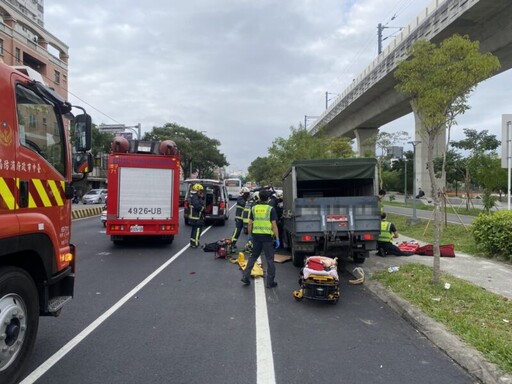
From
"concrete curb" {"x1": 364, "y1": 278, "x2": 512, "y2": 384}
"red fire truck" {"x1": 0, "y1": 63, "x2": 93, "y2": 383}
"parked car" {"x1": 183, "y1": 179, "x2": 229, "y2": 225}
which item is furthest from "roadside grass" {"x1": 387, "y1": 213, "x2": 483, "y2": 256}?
"red fire truck" {"x1": 0, "y1": 63, "x2": 93, "y2": 383}

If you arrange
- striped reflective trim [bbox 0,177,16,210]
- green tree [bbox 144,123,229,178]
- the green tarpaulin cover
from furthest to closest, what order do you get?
green tree [bbox 144,123,229,178] → the green tarpaulin cover → striped reflective trim [bbox 0,177,16,210]

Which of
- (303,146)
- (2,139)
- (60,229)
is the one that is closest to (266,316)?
(60,229)

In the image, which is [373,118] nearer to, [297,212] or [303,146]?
[303,146]

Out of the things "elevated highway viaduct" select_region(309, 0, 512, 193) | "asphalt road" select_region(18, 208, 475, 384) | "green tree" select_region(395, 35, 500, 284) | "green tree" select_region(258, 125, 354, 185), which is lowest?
"asphalt road" select_region(18, 208, 475, 384)

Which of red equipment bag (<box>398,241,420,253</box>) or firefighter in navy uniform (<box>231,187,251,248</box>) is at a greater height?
firefighter in navy uniform (<box>231,187,251,248</box>)

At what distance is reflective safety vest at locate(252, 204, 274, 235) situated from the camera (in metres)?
7.82

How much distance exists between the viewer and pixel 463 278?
809 cm

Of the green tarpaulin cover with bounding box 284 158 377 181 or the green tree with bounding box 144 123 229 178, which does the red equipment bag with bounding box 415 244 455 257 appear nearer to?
the green tarpaulin cover with bounding box 284 158 377 181

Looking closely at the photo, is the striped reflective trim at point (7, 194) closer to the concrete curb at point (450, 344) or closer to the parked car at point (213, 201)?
the concrete curb at point (450, 344)

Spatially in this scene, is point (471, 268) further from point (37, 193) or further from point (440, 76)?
point (37, 193)

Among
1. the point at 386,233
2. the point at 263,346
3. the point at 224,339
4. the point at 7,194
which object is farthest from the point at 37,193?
the point at 386,233

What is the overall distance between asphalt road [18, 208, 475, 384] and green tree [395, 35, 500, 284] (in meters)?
2.58

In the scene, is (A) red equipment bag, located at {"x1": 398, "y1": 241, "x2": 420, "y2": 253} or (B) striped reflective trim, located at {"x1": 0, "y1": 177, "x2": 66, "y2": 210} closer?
(B) striped reflective trim, located at {"x1": 0, "y1": 177, "x2": 66, "y2": 210}

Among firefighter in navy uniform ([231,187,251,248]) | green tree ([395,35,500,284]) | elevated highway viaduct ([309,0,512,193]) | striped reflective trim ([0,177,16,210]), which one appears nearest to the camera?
striped reflective trim ([0,177,16,210])
